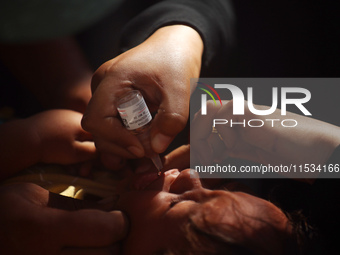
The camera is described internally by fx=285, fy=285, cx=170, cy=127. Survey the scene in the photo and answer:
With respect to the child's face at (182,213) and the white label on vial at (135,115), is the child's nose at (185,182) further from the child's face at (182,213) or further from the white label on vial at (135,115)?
the white label on vial at (135,115)

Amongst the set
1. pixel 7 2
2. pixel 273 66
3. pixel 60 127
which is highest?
pixel 7 2

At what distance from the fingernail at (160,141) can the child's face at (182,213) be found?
9 centimetres

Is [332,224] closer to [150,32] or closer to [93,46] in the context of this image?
[150,32]

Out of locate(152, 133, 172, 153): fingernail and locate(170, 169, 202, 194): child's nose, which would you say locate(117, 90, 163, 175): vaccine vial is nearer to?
locate(152, 133, 172, 153): fingernail

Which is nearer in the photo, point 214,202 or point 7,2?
point 214,202

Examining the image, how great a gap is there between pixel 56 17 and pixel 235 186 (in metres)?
0.67

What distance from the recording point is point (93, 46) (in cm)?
90

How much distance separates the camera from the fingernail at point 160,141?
2.15ft

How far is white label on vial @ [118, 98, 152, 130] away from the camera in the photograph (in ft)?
2.00

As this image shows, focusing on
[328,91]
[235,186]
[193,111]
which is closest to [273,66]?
[328,91]

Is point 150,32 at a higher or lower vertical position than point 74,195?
higher

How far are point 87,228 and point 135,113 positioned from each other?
0.85ft

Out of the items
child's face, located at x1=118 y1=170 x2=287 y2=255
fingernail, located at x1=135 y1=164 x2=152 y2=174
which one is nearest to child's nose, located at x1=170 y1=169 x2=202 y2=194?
child's face, located at x1=118 y1=170 x2=287 y2=255

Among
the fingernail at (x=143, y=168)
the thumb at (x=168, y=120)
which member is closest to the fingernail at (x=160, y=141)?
the thumb at (x=168, y=120)
